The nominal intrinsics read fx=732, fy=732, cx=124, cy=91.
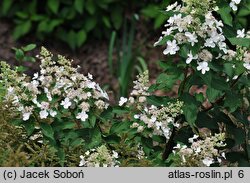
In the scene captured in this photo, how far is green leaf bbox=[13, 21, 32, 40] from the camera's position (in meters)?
6.17

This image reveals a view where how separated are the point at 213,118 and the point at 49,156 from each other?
28.4 inches

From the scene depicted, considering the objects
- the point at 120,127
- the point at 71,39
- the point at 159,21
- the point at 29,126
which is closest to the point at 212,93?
the point at 120,127

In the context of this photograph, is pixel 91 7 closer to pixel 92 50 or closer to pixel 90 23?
pixel 90 23

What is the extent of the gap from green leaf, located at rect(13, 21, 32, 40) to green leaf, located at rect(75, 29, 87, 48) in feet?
1.37

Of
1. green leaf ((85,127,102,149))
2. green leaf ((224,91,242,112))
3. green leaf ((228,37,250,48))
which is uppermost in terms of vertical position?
green leaf ((228,37,250,48))

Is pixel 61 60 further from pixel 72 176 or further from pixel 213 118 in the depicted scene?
pixel 213 118

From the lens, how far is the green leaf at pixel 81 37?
6.17m

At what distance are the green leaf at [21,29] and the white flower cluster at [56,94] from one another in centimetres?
319

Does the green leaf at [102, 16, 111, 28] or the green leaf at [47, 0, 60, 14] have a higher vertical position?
the green leaf at [47, 0, 60, 14]

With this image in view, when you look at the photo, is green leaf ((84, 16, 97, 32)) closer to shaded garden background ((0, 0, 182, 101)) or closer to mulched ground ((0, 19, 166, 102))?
shaded garden background ((0, 0, 182, 101))

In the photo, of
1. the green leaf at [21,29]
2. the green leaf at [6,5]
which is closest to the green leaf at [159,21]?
the green leaf at [21,29]

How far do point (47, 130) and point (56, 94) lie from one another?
15 cm

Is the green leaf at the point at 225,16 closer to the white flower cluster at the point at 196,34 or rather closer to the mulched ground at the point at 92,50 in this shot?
the white flower cluster at the point at 196,34

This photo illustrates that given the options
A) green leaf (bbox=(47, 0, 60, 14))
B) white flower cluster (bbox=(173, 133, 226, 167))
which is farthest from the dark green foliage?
white flower cluster (bbox=(173, 133, 226, 167))
